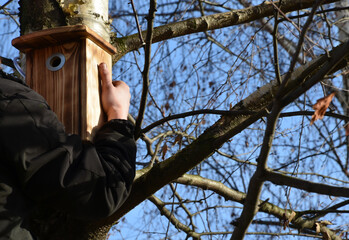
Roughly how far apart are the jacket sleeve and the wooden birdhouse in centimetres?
35

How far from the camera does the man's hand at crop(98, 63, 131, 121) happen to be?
1968mm

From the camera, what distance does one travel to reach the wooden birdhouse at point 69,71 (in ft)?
6.47

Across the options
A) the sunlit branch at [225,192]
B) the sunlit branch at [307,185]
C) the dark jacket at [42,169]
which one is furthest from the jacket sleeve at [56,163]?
the sunlit branch at [225,192]

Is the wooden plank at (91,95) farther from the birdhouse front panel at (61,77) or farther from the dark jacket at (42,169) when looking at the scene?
the dark jacket at (42,169)

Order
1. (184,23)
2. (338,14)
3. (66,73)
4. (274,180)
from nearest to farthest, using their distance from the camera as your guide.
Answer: (274,180), (66,73), (184,23), (338,14)

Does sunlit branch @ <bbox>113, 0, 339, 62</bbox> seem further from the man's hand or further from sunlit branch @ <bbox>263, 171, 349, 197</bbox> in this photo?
sunlit branch @ <bbox>263, 171, 349, 197</bbox>

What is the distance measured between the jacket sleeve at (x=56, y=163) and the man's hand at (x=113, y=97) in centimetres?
32

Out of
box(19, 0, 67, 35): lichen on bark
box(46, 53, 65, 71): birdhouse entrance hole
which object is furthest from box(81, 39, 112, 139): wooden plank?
box(19, 0, 67, 35): lichen on bark

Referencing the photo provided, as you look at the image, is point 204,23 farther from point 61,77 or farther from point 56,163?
point 56,163

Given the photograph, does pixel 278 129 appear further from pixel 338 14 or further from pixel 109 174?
pixel 338 14

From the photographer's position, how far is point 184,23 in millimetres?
2598

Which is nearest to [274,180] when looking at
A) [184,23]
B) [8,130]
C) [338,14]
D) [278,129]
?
[8,130]

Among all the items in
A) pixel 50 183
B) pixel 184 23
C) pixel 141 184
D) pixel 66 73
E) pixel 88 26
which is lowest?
pixel 50 183

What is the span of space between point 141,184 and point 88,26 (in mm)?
691
